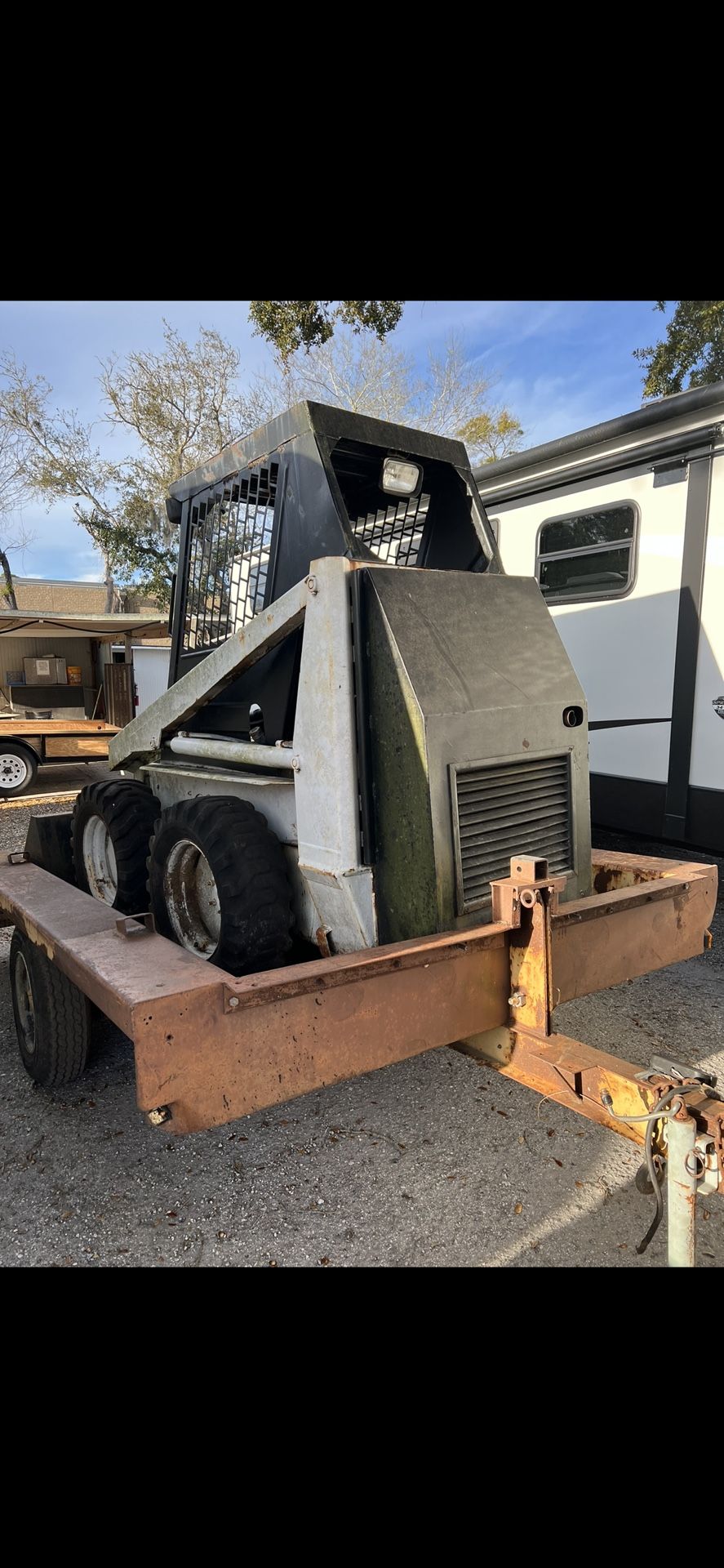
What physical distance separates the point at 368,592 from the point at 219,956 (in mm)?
1338

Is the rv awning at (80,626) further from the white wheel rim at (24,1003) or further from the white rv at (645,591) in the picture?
the white wheel rim at (24,1003)

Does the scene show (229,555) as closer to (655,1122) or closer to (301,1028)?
(301,1028)

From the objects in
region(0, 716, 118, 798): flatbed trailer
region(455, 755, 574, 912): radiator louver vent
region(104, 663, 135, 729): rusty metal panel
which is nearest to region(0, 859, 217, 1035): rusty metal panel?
region(455, 755, 574, 912): radiator louver vent

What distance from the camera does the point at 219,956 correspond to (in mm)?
2902

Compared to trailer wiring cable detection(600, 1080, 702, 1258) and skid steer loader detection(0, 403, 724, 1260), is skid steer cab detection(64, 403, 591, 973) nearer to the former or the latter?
skid steer loader detection(0, 403, 724, 1260)

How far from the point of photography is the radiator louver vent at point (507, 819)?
276 centimetres

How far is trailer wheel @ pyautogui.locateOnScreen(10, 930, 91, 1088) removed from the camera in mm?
3514

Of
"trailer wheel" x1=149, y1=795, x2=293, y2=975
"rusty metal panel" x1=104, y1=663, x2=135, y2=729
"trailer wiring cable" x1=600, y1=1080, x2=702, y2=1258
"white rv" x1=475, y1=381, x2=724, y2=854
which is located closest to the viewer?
"trailer wiring cable" x1=600, y1=1080, x2=702, y2=1258

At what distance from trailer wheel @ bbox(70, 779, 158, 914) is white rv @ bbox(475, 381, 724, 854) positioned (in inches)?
121

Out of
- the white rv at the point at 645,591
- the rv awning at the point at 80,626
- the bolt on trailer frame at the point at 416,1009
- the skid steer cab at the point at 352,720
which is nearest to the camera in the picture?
the bolt on trailer frame at the point at 416,1009

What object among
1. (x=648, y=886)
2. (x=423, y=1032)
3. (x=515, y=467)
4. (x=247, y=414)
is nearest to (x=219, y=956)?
(x=423, y=1032)

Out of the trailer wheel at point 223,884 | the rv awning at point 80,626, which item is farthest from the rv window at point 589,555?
the rv awning at point 80,626

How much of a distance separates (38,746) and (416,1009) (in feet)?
36.9

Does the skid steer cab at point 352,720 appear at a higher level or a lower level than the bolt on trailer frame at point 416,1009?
higher
